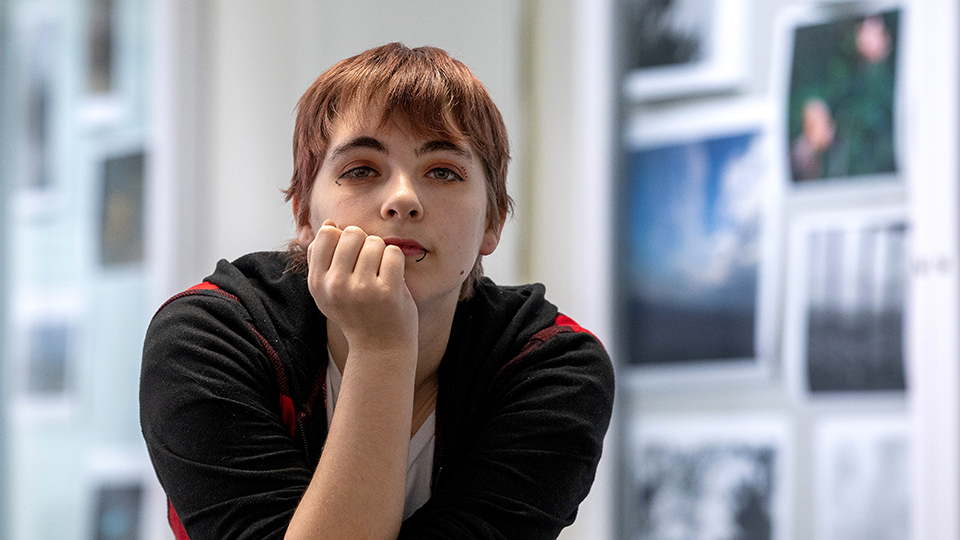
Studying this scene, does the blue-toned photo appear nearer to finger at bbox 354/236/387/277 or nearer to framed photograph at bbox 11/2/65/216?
finger at bbox 354/236/387/277

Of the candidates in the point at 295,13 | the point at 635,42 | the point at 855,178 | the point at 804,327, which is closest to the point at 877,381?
the point at 804,327

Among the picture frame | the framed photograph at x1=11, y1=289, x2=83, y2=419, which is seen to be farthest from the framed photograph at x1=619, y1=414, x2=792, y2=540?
the framed photograph at x1=11, y1=289, x2=83, y2=419

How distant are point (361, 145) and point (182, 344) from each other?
26 cm

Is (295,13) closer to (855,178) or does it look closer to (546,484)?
(855,178)

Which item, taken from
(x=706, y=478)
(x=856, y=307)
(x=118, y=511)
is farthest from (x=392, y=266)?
(x=118, y=511)

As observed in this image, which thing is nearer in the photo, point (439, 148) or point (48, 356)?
point (439, 148)

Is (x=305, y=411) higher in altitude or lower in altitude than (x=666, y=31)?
lower

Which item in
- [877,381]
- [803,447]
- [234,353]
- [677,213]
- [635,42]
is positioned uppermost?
[635,42]

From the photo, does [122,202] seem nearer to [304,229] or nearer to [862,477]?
[304,229]

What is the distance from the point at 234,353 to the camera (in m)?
0.93

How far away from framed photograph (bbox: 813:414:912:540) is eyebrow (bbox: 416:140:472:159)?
133 centimetres

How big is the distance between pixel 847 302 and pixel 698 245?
37cm

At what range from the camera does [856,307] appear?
6.37ft

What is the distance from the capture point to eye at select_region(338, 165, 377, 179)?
95 centimetres
